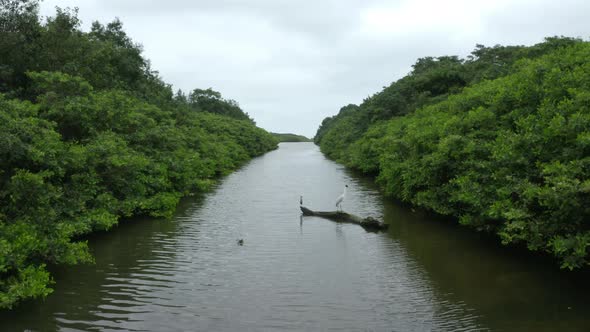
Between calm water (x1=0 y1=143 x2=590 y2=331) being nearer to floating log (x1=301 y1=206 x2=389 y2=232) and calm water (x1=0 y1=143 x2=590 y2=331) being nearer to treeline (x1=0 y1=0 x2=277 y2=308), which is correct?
floating log (x1=301 y1=206 x2=389 y2=232)

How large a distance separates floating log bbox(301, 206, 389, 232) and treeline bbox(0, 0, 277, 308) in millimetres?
6467

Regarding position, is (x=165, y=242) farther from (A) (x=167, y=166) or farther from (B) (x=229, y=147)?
(B) (x=229, y=147)

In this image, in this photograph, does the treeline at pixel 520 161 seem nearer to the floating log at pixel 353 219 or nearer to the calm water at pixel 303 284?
the calm water at pixel 303 284

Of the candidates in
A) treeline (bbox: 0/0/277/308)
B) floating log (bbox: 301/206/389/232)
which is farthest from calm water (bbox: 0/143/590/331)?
treeline (bbox: 0/0/277/308)

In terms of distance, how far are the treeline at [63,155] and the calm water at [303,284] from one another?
2.97ft

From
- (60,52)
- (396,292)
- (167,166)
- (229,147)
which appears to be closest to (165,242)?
(167,166)

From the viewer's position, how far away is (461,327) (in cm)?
920

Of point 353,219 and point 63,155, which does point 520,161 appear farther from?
point 63,155

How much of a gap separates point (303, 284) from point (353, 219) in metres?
8.02

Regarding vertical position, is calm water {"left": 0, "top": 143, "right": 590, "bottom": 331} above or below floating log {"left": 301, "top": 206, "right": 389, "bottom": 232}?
below

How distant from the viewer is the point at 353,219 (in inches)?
767

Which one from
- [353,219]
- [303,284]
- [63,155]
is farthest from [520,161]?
[63,155]

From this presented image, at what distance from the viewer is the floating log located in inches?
721

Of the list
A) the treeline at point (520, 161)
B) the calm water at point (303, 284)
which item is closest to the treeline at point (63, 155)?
the calm water at point (303, 284)
